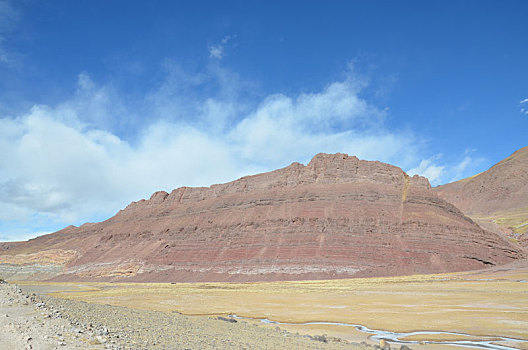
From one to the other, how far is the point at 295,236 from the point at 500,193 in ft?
437

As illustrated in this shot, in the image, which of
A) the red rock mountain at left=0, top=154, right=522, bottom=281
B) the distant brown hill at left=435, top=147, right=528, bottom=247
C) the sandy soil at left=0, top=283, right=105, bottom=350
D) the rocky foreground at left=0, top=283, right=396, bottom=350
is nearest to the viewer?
the sandy soil at left=0, top=283, right=105, bottom=350

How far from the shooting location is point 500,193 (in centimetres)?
16862

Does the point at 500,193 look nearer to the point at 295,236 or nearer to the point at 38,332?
the point at 295,236

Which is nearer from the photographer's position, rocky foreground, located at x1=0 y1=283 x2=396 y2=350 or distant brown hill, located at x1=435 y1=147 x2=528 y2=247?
rocky foreground, located at x1=0 y1=283 x2=396 y2=350

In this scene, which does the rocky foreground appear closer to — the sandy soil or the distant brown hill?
the sandy soil

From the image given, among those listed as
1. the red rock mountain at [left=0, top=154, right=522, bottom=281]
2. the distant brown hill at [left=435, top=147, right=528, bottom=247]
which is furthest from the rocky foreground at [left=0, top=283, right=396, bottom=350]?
the distant brown hill at [left=435, top=147, right=528, bottom=247]

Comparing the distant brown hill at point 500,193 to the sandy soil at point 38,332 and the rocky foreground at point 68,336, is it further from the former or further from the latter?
the sandy soil at point 38,332

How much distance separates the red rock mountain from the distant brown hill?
67.2 m

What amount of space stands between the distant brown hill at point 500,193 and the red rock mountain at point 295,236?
67.2 meters

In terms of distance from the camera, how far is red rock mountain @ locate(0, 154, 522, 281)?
73875mm

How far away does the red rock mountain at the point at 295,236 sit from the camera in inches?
2908

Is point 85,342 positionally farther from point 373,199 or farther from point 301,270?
point 373,199

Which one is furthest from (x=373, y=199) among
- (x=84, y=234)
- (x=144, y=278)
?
(x=84, y=234)

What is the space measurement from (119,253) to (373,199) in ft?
228
